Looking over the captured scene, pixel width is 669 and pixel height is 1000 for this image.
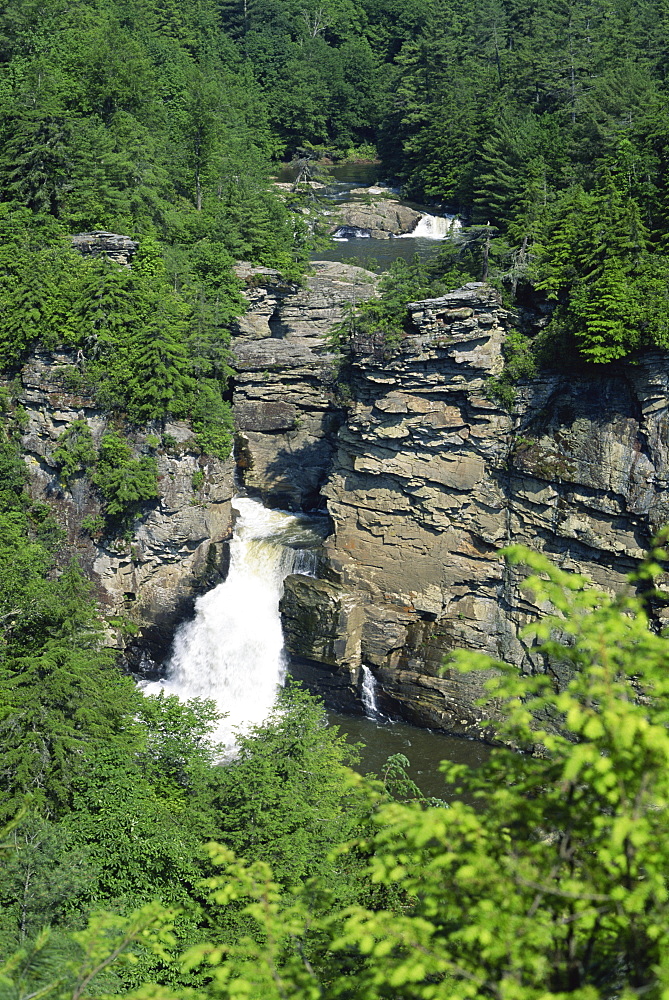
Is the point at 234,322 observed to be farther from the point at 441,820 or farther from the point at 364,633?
the point at 441,820

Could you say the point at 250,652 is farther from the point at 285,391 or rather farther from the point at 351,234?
the point at 351,234

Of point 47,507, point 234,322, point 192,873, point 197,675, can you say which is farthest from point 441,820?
point 234,322

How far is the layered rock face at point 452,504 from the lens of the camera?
79.5 ft

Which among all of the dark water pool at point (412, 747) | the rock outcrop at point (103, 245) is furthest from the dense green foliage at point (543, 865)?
the rock outcrop at point (103, 245)

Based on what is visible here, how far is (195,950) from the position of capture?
5.56 metres

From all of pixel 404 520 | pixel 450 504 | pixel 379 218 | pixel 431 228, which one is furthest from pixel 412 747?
pixel 379 218

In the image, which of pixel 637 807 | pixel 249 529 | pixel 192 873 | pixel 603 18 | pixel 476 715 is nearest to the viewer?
pixel 637 807

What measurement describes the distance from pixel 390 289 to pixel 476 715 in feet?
47.3

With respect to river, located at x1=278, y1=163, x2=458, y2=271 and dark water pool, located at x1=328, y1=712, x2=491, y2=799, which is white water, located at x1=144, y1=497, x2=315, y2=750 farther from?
river, located at x1=278, y1=163, x2=458, y2=271

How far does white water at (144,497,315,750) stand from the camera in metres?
26.9

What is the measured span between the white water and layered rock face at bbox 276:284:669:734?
0.95 m

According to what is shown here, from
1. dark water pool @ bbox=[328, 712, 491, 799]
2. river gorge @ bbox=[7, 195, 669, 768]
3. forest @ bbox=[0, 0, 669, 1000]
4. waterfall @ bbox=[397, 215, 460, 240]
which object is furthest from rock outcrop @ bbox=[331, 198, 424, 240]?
dark water pool @ bbox=[328, 712, 491, 799]

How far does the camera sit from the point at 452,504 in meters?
26.6

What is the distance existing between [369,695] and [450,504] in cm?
696
